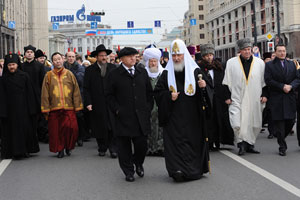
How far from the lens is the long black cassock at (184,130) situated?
7220mm

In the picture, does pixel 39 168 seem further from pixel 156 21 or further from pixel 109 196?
pixel 156 21

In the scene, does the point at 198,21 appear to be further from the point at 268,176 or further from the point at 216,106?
the point at 268,176

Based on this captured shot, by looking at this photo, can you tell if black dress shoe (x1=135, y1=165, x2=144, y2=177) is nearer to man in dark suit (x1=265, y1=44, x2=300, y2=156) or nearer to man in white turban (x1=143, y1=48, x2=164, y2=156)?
man in white turban (x1=143, y1=48, x2=164, y2=156)

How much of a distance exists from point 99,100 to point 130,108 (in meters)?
2.79

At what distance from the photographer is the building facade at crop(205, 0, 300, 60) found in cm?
5762

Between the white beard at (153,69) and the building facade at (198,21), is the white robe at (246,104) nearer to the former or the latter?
the white beard at (153,69)

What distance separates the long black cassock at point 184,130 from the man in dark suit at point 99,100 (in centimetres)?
287

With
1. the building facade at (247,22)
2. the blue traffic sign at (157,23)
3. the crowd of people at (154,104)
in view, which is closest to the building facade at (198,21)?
the building facade at (247,22)

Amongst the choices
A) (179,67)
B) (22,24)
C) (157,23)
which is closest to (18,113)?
(179,67)

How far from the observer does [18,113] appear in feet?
33.8

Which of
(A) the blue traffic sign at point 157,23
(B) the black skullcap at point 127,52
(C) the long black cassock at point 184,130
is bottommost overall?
(C) the long black cassock at point 184,130

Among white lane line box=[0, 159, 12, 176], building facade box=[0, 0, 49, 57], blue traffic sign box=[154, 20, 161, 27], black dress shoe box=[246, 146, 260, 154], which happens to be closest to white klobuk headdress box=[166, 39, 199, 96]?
black dress shoe box=[246, 146, 260, 154]

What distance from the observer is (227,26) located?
278ft

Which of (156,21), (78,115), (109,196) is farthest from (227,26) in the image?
(109,196)
